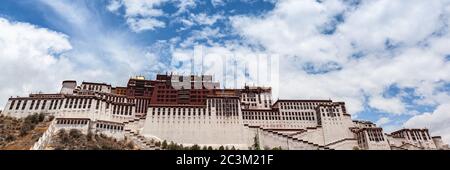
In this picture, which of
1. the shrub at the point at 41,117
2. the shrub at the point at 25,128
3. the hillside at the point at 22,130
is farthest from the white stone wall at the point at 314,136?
the shrub at the point at 25,128

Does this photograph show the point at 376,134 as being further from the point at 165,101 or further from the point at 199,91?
the point at 165,101

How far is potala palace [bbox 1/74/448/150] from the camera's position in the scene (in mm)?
80562

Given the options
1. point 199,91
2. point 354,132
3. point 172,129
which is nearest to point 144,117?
point 172,129

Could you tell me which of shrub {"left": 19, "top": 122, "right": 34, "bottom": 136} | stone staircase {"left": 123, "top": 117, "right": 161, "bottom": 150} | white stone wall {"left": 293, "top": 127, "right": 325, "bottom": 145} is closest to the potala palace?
stone staircase {"left": 123, "top": 117, "right": 161, "bottom": 150}

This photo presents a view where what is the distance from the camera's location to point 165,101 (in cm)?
9494

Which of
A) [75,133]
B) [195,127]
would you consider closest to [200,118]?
[195,127]

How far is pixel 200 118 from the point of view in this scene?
87875mm

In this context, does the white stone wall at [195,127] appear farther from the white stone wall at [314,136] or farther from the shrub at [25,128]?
the shrub at [25,128]

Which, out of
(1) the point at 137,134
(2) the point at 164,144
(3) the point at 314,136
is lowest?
(2) the point at 164,144

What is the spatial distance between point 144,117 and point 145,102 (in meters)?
10.2

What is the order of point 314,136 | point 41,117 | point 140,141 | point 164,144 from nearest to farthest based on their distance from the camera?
point 41,117, point 140,141, point 164,144, point 314,136

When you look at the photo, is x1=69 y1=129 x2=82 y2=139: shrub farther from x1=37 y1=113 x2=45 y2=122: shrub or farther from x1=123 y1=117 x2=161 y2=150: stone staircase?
x1=123 y1=117 x2=161 y2=150: stone staircase

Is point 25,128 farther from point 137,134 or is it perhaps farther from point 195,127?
point 195,127
